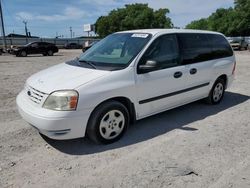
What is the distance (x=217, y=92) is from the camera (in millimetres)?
6223

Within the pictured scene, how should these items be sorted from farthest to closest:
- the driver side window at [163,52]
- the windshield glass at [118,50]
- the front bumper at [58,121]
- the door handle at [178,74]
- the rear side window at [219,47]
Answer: the rear side window at [219,47] < the door handle at [178,74] < the driver side window at [163,52] < the windshield glass at [118,50] < the front bumper at [58,121]

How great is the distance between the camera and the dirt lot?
317cm

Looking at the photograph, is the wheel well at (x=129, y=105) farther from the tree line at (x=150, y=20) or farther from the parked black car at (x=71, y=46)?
the tree line at (x=150, y=20)

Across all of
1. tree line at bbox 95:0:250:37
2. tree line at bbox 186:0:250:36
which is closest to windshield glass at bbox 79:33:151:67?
tree line at bbox 95:0:250:37

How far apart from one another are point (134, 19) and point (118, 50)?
5513cm

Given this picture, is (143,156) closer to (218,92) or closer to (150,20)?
(218,92)

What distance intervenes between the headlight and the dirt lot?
2.33ft

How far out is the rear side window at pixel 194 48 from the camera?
5.11 m

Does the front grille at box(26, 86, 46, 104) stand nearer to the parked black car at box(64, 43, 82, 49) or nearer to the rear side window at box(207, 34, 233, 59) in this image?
the rear side window at box(207, 34, 233, 59)

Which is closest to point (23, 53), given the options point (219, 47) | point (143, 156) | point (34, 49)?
point (34, 49)

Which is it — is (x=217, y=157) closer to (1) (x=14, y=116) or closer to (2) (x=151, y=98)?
(2) (x=151, y=98)

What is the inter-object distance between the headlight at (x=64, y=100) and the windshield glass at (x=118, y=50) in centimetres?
95

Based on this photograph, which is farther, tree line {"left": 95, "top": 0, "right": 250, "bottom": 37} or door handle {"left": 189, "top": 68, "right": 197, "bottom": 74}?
tree line {"left": 95, "top": 0, "right": 250, "bottom": 37}

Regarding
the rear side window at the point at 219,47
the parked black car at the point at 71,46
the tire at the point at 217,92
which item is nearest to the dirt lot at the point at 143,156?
the tire at the point at 217,92
